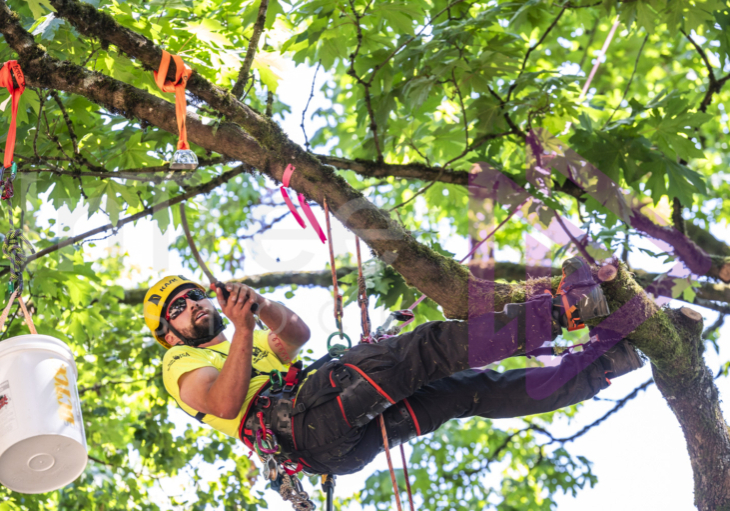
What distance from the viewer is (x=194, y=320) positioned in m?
3.11

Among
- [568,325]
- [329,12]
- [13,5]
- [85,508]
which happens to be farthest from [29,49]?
[85,508]

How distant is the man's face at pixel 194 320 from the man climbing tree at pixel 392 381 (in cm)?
13

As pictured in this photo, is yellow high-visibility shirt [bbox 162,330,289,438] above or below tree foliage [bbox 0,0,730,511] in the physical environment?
below

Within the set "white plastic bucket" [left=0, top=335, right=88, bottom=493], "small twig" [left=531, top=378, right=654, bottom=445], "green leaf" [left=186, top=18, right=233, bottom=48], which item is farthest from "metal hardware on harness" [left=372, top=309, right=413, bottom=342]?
"small twig" [left=531, top=378, right=654, bottom=445]

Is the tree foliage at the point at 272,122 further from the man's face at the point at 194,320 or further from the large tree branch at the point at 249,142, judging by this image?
the man's face at the point at 194,320

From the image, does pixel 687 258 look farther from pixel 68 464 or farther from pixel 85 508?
pixel 85 508

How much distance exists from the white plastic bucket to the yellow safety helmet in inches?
31.4

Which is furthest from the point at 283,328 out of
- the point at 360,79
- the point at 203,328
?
the point at 360,79

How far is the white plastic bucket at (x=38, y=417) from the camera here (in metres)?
2.07

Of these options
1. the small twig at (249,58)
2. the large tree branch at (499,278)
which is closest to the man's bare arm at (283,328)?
the small twig at (249,58)

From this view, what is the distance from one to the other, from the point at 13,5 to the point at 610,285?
3255 millimetres

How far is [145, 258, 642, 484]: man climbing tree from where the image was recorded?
227 cm

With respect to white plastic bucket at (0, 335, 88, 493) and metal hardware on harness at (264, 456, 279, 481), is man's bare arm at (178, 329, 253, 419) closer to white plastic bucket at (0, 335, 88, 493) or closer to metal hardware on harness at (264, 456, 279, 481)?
metal hardware on harness at (264, 456, 279, 481)

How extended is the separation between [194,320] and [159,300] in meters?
0.21
